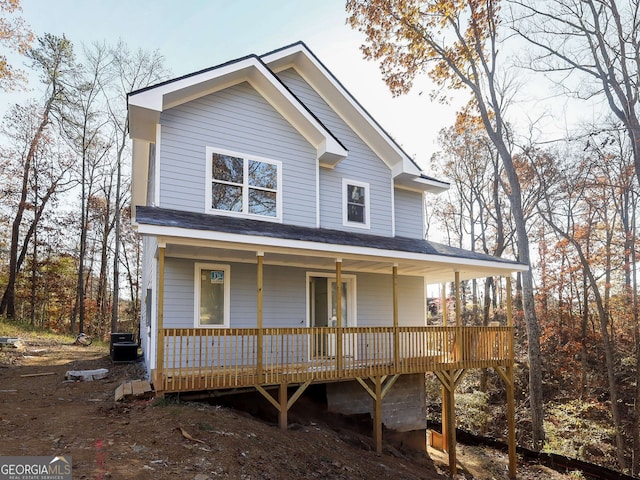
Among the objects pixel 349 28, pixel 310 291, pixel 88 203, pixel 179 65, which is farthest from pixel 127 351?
Result: pixel 179 65

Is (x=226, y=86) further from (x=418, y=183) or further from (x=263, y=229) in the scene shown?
(x=418, y=183)

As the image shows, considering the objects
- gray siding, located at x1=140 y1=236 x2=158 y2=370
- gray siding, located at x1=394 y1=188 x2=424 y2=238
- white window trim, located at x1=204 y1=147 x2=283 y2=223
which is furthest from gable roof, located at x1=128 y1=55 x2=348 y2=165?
gray siding, located at x1=394 y1=188 x2=424 y2=238

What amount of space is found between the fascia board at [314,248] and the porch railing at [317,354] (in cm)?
160

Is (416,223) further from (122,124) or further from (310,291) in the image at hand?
(122,124)

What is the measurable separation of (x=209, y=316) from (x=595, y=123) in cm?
1504

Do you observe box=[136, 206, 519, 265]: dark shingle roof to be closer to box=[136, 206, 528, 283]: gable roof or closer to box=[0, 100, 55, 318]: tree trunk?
box=[136, 206, 528, 283]: gable roof

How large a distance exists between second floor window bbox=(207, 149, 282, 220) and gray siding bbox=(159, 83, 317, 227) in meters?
0.18

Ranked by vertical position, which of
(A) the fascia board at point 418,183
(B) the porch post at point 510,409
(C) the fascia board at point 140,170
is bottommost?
(B) the porch post at point 510,409

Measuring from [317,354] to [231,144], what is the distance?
541 cm

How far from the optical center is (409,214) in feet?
44.8

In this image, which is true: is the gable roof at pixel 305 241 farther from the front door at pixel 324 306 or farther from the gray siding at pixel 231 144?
the front door at pixel 324 306

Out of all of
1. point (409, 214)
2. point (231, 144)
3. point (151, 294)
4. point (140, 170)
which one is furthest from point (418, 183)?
point (140, 170)

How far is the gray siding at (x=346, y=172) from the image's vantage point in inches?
468

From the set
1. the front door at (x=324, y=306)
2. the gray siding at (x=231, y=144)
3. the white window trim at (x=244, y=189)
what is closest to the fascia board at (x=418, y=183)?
the gray siding at (x=231, y=144)
